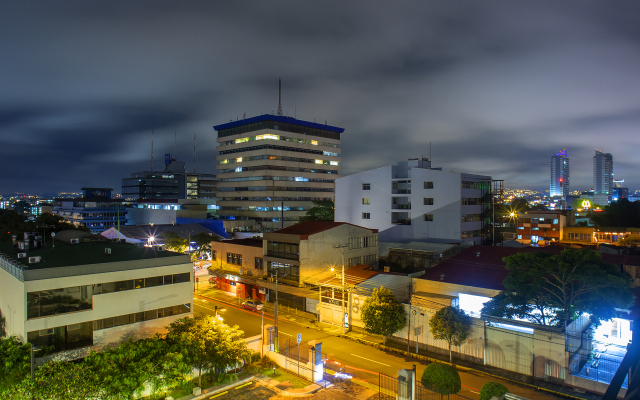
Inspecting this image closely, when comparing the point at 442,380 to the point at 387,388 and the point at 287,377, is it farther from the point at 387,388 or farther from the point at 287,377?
the point at 287,377

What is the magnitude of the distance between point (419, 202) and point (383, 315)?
133 ft

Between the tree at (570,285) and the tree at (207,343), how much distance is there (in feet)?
64.7

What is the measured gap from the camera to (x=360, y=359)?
109ft

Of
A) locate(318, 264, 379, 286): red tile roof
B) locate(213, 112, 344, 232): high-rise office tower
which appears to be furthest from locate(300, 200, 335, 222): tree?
locate(318, 264, 379, 286): red tile roof

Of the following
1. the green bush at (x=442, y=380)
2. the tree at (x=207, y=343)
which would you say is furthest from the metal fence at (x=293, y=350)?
the green bush at (x=442, y=380)

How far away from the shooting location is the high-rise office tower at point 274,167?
403 feet

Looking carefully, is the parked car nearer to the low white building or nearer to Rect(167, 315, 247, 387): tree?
the low white building

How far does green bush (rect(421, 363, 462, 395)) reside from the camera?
23.3 meters

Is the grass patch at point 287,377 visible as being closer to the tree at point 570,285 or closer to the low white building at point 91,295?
the low white building at point 91,295

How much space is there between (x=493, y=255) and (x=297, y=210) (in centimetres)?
8590

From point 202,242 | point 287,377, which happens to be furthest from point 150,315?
point 202,242

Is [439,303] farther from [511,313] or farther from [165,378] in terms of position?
[165,378]

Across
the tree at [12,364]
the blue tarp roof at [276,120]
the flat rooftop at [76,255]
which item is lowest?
the tree at [12,364]

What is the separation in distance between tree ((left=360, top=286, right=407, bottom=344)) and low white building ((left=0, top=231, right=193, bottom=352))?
16.4 m
